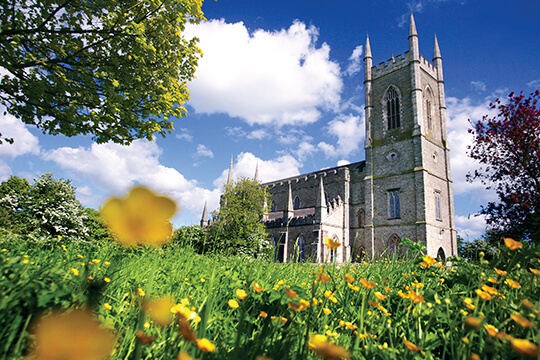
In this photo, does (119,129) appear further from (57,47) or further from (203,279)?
(203,279)

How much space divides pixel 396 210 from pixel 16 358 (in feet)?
94.6

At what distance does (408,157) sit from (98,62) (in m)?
27.1

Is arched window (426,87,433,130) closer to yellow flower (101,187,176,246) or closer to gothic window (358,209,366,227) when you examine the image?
gothic window (358,209,366,227)

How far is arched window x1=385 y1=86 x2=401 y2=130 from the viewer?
2947cm

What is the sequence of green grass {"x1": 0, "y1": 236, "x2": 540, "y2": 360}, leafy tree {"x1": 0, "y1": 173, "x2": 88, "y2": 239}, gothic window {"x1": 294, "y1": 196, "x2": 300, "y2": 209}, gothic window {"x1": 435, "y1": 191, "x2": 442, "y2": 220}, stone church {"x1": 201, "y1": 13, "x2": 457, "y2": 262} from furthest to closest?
1. gothic window {"x1": 294, "y1": 196, "x2": 300, "y2": 209}
2. gothic window {"x1": 435, "y1": 191, "x2": 442, "y2": 220}
3. stone church {"x1": 201, "y1": 13, "x2": 457, "y2": 262}
4. leafy tree {"x1": 0, "y1": 173, "x2": 88, "y2": 239}
5. green grass {"x1": 0, "y1": 236, "x2": 540, "y2": 360}

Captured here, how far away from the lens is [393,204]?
2712 centimetres

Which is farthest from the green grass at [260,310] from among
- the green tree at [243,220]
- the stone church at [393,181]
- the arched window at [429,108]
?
the arched window at [429,108]

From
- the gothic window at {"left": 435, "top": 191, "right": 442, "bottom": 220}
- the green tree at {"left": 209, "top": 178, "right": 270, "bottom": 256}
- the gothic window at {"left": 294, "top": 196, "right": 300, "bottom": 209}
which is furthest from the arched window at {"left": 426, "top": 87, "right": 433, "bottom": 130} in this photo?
the green tree at {"left": 209, "top": 178, "right": 270, "bottom": 256}

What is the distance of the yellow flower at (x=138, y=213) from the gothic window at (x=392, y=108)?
31899mm

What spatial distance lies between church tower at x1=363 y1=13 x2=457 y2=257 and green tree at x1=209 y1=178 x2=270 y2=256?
39.5 ft

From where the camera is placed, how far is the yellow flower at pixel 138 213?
796mm

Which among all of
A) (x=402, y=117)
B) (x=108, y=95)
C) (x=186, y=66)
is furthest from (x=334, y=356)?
(x=402, y=117)

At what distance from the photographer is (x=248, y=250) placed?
15.4 metres

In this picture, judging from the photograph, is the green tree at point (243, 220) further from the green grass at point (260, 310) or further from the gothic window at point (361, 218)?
the green grass at point (260, 310)
